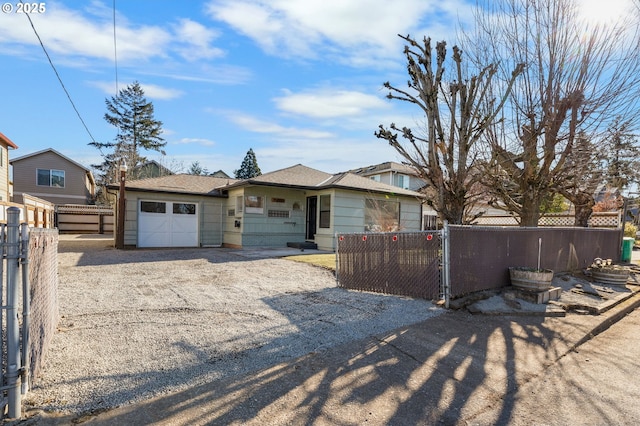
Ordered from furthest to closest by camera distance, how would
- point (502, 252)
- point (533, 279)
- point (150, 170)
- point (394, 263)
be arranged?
point (150, 170) → point (502, 252) → point (394, 263) → point (533, 279)

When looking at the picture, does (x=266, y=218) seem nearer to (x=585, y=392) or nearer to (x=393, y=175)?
(x=585, y=392)

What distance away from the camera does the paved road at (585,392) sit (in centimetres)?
242

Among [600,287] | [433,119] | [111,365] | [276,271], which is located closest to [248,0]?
[433,119]

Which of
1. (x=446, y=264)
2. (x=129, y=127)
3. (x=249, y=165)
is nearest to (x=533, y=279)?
(x=446, y=264)

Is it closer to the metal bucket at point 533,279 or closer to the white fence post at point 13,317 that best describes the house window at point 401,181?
the metal bucket at point 533,279

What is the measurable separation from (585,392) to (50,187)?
106ft

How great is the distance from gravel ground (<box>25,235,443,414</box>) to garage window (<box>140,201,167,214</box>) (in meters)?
6.00

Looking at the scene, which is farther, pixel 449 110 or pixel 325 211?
pixel 325 211

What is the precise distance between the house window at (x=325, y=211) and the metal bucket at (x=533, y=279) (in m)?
8.33

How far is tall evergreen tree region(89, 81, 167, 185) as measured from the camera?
1353 inches

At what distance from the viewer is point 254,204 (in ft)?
44.5

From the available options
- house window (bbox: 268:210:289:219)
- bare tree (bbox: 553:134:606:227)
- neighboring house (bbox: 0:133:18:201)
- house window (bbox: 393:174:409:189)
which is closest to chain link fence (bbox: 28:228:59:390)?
bare tree (bbox: 553:134:606:227)

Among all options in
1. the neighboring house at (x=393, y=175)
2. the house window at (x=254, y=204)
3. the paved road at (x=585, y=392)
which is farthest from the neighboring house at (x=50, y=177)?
the paved road at (x=585, y=392)

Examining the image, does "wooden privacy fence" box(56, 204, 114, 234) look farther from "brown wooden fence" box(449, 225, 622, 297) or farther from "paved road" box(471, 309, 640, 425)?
"paved road" box(471, 309, 640, 425)
